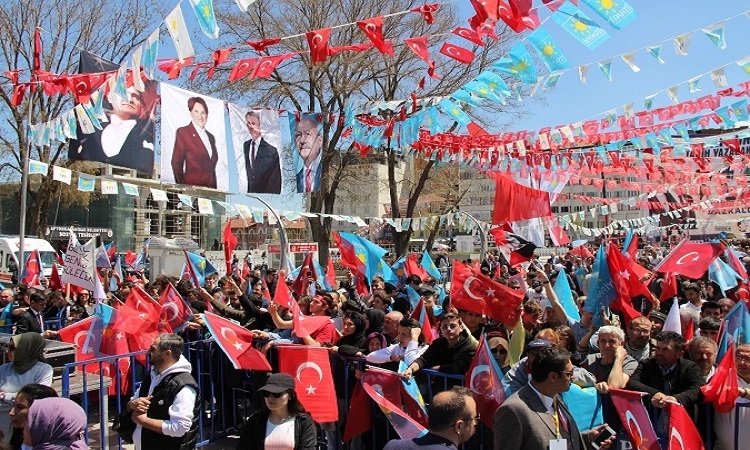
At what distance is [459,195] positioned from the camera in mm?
40406

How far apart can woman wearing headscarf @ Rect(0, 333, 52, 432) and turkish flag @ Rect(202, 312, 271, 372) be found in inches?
56.4

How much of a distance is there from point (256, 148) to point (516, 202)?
287 inches

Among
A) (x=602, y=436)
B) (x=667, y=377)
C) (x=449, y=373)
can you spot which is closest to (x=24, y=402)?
(x=449, y=373)

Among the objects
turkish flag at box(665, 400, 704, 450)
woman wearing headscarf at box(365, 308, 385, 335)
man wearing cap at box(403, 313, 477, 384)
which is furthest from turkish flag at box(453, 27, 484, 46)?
turkish flag at box(665, 400, 704, 450)

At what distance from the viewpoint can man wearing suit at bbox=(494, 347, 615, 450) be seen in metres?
3.41

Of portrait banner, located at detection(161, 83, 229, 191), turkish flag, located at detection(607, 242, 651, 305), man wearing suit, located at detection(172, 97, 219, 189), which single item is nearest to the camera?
turkish flag, located at detection(607, 242, 651, 305)

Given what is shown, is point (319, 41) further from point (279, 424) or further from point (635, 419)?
point (635, 419)

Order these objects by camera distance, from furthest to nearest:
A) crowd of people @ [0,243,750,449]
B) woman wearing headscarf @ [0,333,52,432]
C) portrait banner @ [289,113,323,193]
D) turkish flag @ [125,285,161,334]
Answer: portrait banner @ [289,113,323,193] < turkish flag @ [125,285,161,334] < woman wearing headscarf @ [0,333,52,432] < crowd of people @ [0,243,750,449]

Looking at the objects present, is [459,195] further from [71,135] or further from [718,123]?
[71,135]

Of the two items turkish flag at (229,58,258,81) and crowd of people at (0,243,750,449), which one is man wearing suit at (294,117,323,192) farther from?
crowd of people at (0,243,750,449)

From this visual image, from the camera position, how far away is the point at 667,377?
461 centimetres

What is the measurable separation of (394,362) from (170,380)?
2.06 m

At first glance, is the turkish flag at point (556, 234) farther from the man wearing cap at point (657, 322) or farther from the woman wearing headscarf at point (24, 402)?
the woman wearing headscarf at point (24, 402)

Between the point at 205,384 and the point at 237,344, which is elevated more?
the point at 237,344
